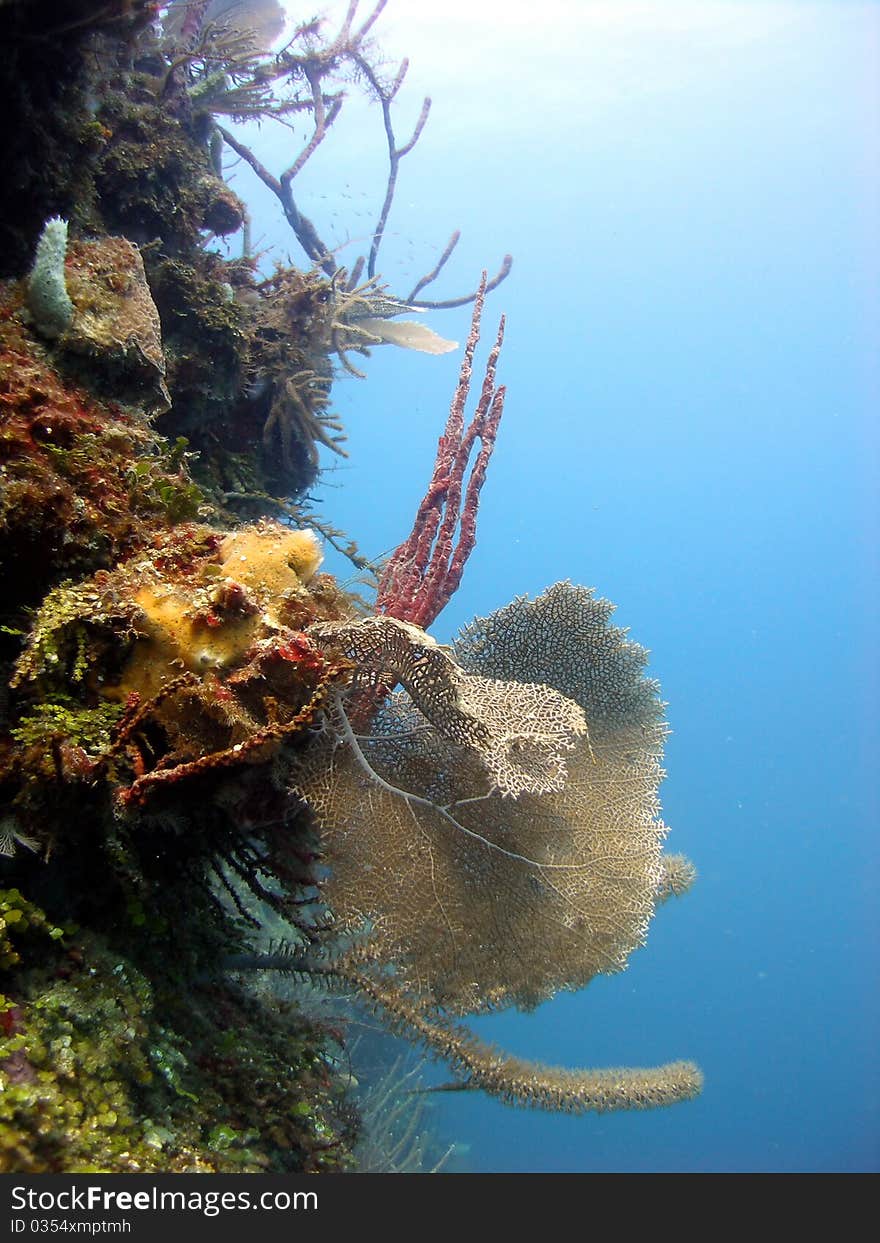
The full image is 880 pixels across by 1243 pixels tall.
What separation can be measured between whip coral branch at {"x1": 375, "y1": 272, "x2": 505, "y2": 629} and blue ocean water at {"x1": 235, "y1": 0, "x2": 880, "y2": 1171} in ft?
111

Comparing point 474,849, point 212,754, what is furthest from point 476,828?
point 212,754

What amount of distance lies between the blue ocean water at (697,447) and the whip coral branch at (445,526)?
33.8 meters

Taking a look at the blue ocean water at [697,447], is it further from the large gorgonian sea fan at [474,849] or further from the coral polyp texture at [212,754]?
the coral polyp texture at [212,754]

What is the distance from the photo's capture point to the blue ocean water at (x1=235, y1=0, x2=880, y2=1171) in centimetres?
5478

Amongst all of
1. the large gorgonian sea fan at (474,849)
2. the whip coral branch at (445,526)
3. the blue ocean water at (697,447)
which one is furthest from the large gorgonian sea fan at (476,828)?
the blue ocean water at (697,447)

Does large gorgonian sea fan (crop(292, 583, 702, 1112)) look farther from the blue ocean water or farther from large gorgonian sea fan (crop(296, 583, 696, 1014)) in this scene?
the blue ocean water

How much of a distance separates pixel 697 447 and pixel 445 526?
109 meters

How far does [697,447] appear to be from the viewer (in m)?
101

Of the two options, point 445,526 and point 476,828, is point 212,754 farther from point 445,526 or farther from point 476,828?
point 445,526

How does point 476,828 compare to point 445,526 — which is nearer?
point 476,828

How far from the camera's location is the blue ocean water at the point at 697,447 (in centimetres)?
5478

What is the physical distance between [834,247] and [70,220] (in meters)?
107

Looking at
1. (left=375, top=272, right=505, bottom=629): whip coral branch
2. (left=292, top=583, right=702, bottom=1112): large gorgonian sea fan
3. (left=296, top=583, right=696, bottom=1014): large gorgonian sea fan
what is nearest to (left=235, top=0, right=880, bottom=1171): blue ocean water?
(left=292, top=583, right=702, bottom=1112): large gorgonian sea fan

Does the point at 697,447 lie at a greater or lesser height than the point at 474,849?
greater
